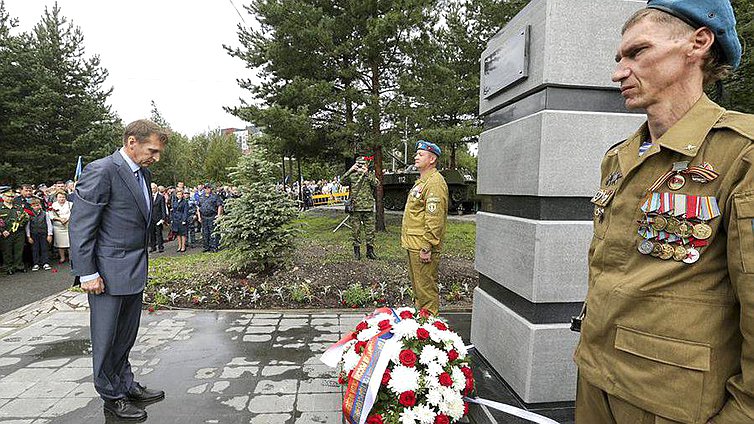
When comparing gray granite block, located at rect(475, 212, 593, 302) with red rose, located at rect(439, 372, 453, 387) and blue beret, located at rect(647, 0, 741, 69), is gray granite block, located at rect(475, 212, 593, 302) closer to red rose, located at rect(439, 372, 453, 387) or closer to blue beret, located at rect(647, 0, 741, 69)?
red rose, located at rect(439, 372, 453, 387)

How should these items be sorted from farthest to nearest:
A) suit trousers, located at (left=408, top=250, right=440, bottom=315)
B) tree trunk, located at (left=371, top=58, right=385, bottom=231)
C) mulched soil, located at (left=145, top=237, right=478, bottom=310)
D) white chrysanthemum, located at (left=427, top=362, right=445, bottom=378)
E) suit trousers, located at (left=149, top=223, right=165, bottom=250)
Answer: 1. tree trunk, located at (left=371, top=58, right=385, bottom=231)
2. suit trousers, located at (left=149, top=223, right=165, bottom=250)
3. mulched soil, located at (left=145, top=237, right=478, bottom=310)
4. suit trousers, located at (left=408, top=250, right=440, bottom=315)
5. white chrysanthemum, located at (left=427, top=362, right=445, bottom=378)

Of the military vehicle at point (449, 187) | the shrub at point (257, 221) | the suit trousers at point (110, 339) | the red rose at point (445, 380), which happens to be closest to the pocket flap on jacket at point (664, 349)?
the red rose at point (445, 380)

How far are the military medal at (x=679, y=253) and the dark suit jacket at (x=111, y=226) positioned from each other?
10.1 ft

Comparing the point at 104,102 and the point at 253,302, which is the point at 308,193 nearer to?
the point at 104,102

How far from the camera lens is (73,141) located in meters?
20.2

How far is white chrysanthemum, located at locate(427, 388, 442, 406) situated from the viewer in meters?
2.30

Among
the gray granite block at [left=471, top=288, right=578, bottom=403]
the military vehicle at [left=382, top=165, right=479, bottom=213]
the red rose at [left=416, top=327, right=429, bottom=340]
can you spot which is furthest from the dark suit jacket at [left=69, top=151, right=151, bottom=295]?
the military vehicle at [left=382, top=165, right=479, bottom=213]

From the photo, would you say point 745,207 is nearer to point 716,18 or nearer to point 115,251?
point 716,18

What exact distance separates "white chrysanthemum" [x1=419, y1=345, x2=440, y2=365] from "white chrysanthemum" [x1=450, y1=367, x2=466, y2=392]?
0.13 m

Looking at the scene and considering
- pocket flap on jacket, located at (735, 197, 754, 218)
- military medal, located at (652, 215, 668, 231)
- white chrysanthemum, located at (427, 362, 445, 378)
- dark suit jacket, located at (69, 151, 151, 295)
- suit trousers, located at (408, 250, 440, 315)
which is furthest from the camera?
suit trousers, located at (408, 250, 440, 315)

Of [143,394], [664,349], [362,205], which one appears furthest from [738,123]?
[362,205]

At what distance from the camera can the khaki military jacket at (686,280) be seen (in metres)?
1.07

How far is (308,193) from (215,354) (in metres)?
25.6

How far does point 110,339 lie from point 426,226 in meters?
2.82
